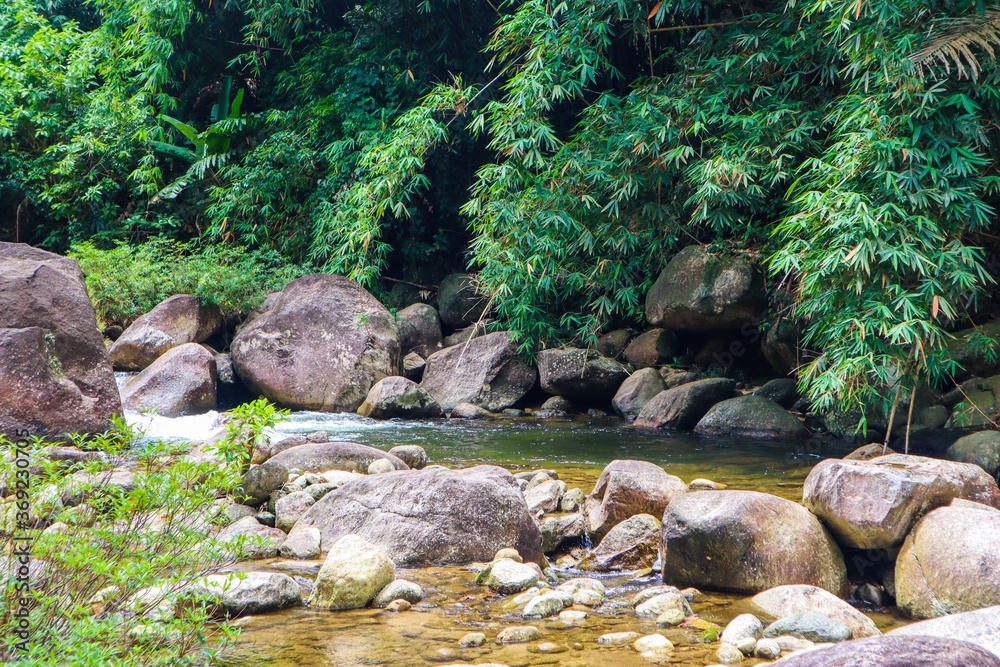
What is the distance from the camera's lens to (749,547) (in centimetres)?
368

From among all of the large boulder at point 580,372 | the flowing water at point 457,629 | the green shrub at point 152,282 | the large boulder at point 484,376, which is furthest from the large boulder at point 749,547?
the green shrub at point 152,282

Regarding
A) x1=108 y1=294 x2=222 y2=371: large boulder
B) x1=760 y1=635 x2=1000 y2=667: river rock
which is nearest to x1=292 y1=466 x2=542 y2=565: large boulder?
x1=760 y1=635 x2=1000 y2=667: river rock

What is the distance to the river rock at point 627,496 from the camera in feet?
15.2

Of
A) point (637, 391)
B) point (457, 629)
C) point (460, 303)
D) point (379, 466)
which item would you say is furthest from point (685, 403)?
point (457, 629)

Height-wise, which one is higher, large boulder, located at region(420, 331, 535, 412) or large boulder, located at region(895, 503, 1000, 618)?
large boulder, located at region(895, 503, 1000, 618)

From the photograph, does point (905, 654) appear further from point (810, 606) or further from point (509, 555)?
point (509, 555)

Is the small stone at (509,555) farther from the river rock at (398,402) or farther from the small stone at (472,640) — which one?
the river rock at (398,402)

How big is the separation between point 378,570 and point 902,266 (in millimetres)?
4899

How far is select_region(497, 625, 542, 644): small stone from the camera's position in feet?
9.84

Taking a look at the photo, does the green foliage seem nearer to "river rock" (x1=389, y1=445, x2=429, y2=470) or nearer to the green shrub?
"river rock" (x1=389, y1=445, x2=429, y2=470)

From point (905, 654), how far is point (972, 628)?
80 cm

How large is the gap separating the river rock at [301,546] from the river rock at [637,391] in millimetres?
5930

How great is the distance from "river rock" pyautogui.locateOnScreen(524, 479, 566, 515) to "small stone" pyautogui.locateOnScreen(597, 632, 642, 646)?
1840 mm

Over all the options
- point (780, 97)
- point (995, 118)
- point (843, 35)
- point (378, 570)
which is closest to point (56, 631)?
point (378, 570)
